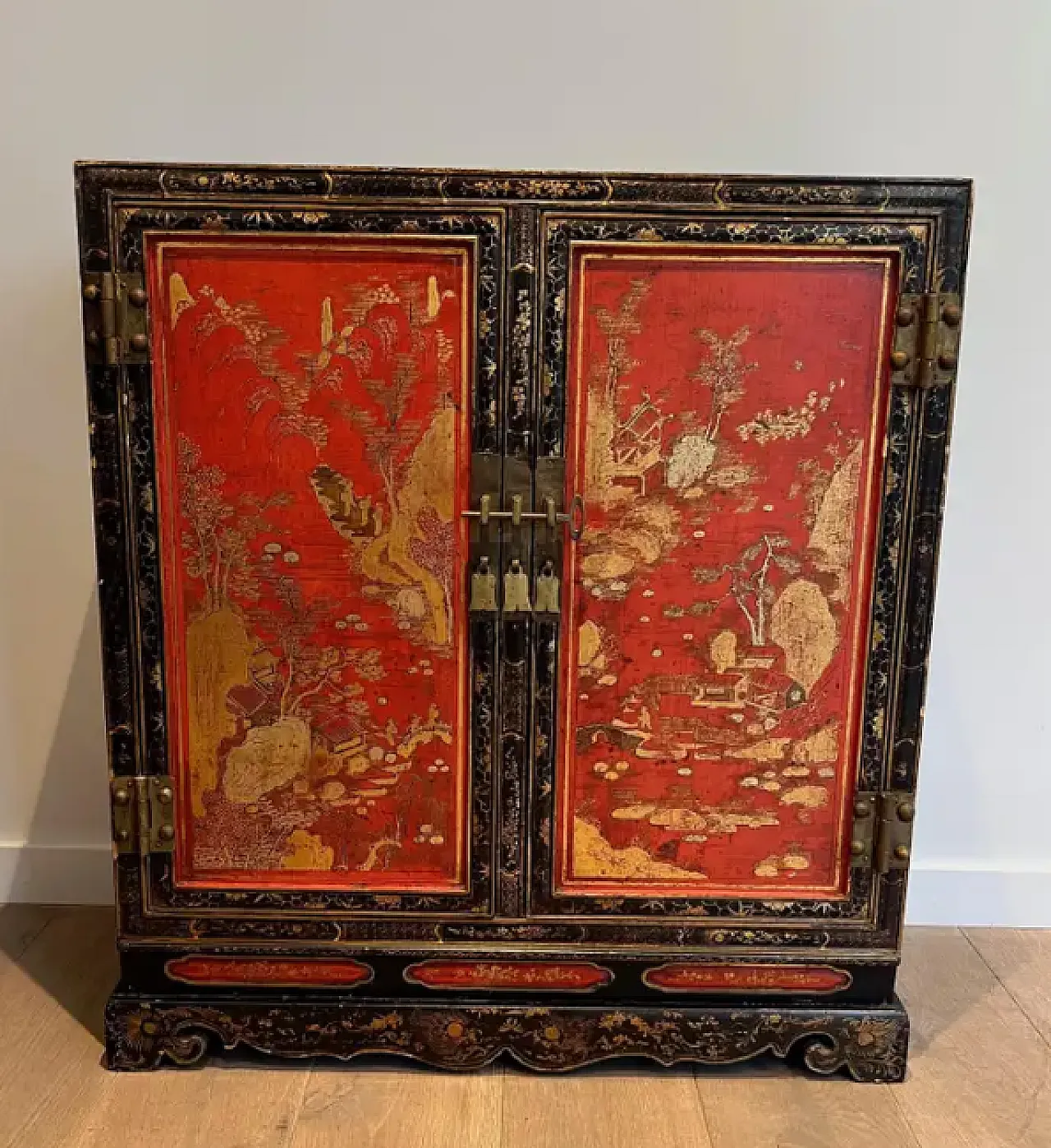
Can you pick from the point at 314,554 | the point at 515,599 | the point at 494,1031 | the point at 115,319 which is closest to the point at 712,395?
the point at 515,599

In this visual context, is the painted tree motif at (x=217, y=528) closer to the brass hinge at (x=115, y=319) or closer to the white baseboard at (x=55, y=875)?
the brass hinge at (x=115, y=319)

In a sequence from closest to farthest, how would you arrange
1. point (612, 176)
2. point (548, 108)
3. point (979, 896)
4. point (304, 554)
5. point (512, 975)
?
point (612, 176) < point (304, 554) < point (512, 975) < point (548, 108) < point (979, 896)

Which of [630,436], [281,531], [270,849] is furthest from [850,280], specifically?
[270,849]

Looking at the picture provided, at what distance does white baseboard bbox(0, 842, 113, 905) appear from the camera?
7.25 feet

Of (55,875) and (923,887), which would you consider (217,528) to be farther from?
(923,887)

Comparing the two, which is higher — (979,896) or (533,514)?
(533,514)

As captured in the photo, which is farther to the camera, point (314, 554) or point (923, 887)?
point (923, 887)

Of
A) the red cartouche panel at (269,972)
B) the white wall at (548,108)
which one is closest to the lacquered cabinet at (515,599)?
the red cartouche panel at (269,972)

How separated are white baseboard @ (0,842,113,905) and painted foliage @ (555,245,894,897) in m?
1.13

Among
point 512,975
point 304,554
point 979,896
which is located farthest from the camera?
point 979,896

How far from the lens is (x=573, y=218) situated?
4.87 feet

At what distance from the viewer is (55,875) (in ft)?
7.28

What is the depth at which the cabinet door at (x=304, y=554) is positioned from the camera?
149 cm

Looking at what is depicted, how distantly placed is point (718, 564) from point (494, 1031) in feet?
2.74
